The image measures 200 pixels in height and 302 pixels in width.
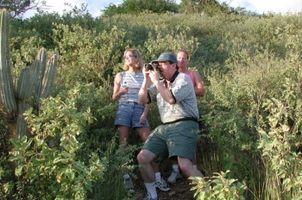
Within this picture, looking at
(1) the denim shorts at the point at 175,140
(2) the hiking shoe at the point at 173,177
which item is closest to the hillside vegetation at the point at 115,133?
(1) the denim shorts at the point at 175,140

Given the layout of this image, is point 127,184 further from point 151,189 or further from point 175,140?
point 175,140

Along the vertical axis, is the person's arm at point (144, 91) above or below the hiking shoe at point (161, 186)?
above

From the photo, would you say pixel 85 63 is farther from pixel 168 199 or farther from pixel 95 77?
pixel 168 199

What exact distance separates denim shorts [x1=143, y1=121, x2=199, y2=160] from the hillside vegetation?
23 cm

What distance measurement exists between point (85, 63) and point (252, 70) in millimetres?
2692

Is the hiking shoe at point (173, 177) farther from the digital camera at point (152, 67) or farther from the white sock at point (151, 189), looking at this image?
the digital camera at point (152, 67)

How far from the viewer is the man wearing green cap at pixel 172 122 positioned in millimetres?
5211

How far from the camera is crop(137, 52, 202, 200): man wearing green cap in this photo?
5211 millimetres

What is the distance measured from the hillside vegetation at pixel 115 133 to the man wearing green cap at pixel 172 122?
254 millimetres

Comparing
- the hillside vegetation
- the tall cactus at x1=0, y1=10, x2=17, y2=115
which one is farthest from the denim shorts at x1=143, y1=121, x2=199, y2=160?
the tall cactus at x1=0, y1=10, x2=17, y2=115

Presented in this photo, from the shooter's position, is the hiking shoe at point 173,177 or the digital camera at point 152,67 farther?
the hiking shoe at point 173,177

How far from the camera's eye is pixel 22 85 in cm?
485

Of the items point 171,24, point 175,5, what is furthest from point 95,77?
point 175,5

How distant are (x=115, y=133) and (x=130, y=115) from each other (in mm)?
280
